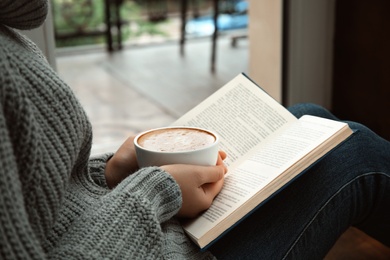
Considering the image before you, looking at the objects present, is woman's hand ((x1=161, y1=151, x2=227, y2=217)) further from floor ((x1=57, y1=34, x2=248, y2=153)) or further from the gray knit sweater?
floor ((x1=57, y1=34, x2=248, y2=153))

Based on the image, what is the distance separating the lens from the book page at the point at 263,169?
28.4 inches

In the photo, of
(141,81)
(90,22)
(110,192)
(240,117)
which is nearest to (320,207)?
(240,117)

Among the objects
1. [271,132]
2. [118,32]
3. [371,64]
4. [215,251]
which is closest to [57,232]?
[215,251]

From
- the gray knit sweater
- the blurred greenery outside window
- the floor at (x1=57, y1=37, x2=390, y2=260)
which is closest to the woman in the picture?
the gray knit sweater

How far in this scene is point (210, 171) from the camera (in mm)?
729

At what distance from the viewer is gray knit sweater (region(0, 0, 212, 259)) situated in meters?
0.52

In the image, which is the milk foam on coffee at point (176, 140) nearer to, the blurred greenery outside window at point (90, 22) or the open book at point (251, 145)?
the open book at point (251, 145)

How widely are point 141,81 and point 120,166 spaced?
7.67ft

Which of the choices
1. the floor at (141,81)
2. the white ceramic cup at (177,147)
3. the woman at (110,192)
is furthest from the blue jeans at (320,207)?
the floor at (141,81)

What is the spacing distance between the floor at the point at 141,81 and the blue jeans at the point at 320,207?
4.54ft

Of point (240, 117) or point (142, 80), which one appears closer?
point (240, 117)

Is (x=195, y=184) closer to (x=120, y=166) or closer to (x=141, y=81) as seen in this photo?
(x=120, y=166)

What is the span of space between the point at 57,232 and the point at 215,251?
217mm

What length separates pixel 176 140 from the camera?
794 mm
